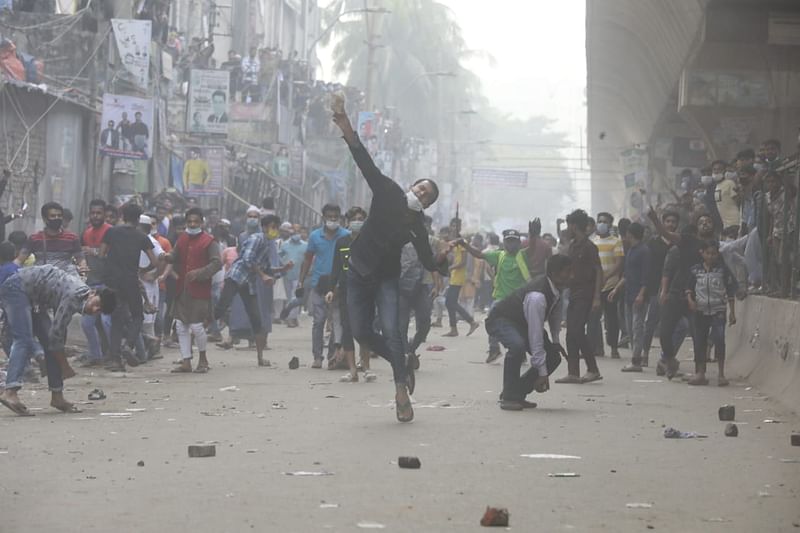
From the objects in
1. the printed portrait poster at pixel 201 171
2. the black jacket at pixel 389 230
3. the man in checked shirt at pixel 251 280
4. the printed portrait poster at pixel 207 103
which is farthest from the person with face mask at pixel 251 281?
the printed portrait poster at pixel 207 103

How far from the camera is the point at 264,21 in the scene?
54.6m

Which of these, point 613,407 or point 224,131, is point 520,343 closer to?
point 613,407

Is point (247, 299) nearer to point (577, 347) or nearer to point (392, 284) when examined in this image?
point (577, 347)

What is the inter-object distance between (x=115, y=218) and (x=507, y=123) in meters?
158

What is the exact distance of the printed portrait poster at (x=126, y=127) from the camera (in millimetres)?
25734

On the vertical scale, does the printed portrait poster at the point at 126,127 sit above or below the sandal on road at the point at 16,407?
above

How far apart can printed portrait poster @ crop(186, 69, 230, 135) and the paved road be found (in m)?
19.7

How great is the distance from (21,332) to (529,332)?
3649 mm

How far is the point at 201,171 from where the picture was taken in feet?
104

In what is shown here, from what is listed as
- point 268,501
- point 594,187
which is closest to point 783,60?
point 268,501

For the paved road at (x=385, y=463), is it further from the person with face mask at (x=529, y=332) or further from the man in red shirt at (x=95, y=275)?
the man in red shirt at (x=95, y=275)

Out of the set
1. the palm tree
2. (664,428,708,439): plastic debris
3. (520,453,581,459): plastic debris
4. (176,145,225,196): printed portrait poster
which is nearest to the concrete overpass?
(176,145,225,196): printed portrait poster

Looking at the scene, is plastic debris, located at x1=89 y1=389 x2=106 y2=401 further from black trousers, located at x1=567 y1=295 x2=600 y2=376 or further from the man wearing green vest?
the man wearing green vest

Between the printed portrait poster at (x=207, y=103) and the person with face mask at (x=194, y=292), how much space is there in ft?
57.0
